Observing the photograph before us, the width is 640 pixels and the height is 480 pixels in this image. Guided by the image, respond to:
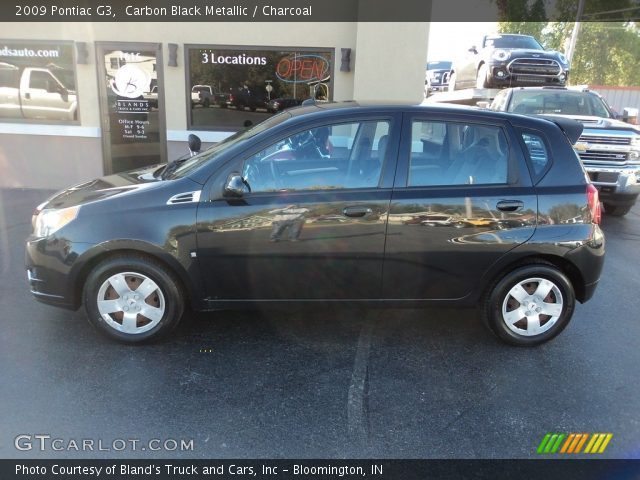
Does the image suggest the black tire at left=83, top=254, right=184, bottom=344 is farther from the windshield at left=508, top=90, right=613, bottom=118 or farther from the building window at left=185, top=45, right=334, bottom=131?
the windshield at left=508, top=90, right=613, bottom=118

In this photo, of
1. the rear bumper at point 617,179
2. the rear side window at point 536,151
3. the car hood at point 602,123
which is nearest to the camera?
the rear side window at point 536,151

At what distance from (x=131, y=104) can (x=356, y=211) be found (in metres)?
6.25

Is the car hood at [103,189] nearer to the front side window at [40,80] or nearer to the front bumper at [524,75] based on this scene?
the front side window at [40,80]

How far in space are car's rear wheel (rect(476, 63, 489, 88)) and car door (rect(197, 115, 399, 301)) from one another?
875cm

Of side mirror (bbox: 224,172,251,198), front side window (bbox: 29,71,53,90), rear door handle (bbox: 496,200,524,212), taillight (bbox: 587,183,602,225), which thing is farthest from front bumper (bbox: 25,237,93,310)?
front side window (bbox: 29,71,53,90)

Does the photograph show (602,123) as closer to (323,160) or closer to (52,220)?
(323,160)

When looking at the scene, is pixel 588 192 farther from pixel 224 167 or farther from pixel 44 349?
pixel 44 349

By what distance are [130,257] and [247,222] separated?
0.85 meters

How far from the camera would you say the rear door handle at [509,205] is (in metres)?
3.55

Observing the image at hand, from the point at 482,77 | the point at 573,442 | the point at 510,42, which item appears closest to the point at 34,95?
the point at 573,442

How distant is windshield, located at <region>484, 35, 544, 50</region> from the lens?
464 inches

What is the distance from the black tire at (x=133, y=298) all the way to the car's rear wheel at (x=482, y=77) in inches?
385

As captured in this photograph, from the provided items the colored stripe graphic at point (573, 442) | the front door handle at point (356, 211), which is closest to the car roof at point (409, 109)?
the front door handle at point (356, 211)

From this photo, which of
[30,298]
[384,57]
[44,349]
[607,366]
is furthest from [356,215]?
[384,57]
